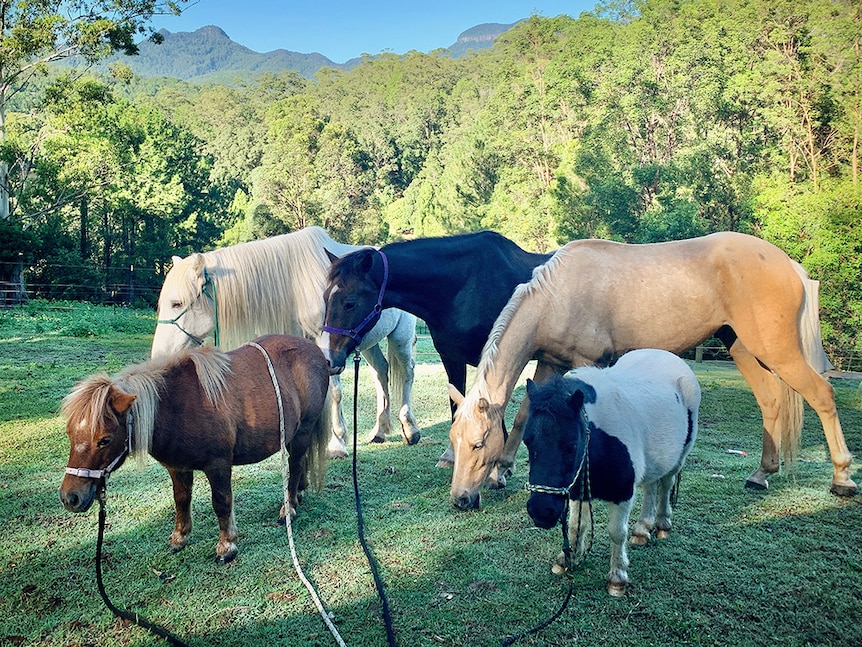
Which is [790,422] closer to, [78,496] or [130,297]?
[78,496]

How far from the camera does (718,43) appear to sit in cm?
2538

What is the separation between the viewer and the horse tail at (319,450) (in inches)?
172

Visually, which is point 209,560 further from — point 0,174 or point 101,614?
point 0,174

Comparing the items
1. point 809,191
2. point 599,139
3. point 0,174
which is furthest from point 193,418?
point 599,139

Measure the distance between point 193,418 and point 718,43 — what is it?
2965cm

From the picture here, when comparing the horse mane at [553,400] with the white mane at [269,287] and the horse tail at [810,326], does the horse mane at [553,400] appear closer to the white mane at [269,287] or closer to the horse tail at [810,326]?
the white mane at [269,287]

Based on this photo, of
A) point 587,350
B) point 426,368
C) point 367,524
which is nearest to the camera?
point 367,524

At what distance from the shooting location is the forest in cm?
1977

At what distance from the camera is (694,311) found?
15.5 feet

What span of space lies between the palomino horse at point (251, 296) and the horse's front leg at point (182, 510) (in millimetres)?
1418

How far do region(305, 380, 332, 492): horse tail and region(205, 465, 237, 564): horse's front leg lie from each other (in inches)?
34.6

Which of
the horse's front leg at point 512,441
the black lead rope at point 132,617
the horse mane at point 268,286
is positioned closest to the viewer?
the black lead rope at point 132,617

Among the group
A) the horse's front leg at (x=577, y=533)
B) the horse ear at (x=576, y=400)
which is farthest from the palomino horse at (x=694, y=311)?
the horse ear at (x=576, y=400)

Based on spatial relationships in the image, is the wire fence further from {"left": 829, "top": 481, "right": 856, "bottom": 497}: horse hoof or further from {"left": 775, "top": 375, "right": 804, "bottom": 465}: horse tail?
{"left": 829, "top": 481, "right": 856, "bottom": 497}: horse hoof
